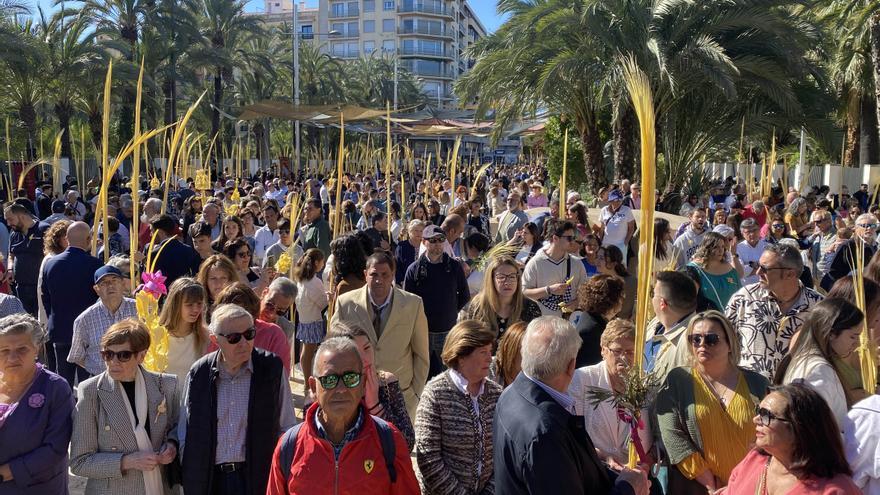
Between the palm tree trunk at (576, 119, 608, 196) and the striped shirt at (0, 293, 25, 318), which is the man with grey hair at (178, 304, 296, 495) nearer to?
the striped shirt at (0, 293, 25, 318)

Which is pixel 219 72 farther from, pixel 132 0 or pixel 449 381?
pixel 449 381

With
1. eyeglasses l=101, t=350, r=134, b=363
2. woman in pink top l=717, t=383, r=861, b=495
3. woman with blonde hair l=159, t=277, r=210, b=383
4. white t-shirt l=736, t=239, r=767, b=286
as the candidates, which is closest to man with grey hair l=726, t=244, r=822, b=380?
woman in pink top l=717, t=383, r=861, b=495

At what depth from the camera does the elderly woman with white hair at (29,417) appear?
356 centimetres

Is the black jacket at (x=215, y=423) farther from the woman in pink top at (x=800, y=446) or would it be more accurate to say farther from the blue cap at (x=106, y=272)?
the woman in pink top at (x=800, y=446)

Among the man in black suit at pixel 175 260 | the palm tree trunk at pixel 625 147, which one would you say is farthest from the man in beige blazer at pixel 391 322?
the palm tree trunk at pixel 625 147

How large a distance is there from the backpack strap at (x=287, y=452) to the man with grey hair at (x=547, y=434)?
29.3 inches

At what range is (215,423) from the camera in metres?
3.68

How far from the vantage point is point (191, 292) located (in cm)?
461

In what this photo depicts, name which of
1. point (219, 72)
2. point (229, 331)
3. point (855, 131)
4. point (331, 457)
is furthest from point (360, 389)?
point (219, 72)

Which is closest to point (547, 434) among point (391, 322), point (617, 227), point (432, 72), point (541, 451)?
point (541, 451)

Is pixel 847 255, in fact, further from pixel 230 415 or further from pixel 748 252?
pixel 230 415

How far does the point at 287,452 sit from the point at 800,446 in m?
1.80

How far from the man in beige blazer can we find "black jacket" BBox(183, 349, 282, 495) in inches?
51.2

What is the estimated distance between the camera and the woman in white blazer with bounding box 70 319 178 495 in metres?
3.60
